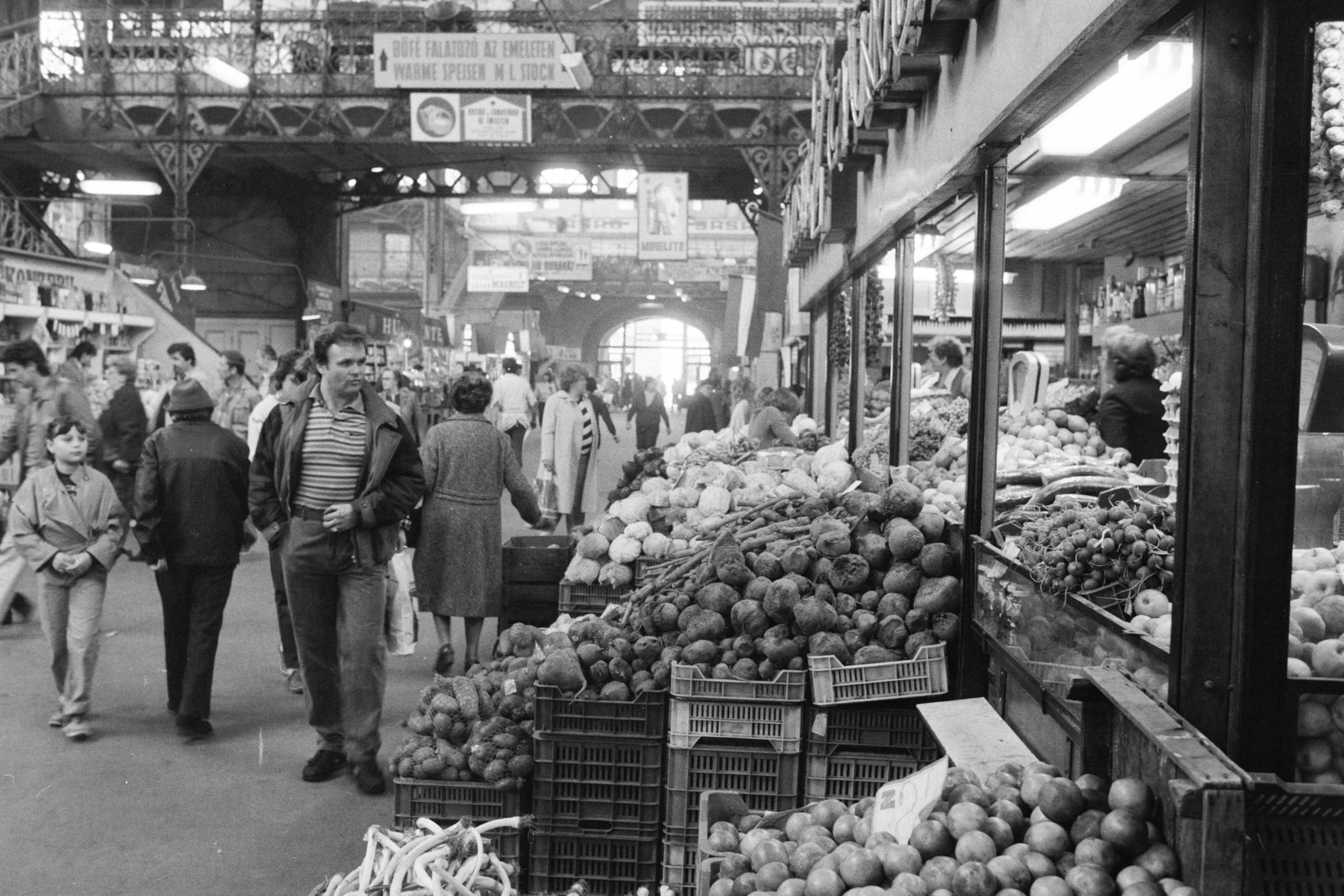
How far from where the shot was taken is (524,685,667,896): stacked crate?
371 cm

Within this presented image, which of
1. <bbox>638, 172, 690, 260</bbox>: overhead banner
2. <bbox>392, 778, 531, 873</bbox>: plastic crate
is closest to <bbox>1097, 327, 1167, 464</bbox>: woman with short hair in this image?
<bbox>392, 778, 531, 873</bbox>: plastic crate

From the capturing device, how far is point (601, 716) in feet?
12.2

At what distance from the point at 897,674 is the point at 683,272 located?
40505 mm

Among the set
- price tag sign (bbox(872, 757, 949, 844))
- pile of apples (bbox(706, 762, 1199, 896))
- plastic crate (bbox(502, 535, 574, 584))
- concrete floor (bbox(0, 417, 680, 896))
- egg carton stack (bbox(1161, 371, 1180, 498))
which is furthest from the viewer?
plastic crate (bbox(502, 535, 574, 584))

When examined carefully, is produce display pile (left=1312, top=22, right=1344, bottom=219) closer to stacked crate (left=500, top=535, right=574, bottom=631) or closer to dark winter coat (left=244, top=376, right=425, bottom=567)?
dark winter coat (left=244, top=376, right=425, bottom=567)

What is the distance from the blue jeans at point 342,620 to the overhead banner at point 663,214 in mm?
12206

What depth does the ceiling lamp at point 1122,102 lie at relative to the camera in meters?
3.83

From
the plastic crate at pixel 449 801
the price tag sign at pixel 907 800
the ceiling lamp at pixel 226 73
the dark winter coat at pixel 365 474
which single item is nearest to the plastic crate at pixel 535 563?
the dark winter coat at pixel 365 474

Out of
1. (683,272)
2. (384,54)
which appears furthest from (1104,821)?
(683,272)

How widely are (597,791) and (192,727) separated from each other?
2747mm

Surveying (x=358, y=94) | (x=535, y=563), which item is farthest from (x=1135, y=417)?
(x=358, y=94)

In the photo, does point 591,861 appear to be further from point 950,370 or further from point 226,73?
point 226,73

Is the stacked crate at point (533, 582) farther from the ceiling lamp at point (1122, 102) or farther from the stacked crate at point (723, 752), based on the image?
the ceiling lamp at point (1122, 102)

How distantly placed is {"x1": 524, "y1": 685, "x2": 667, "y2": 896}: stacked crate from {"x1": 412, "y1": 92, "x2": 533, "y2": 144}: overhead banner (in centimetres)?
1209
